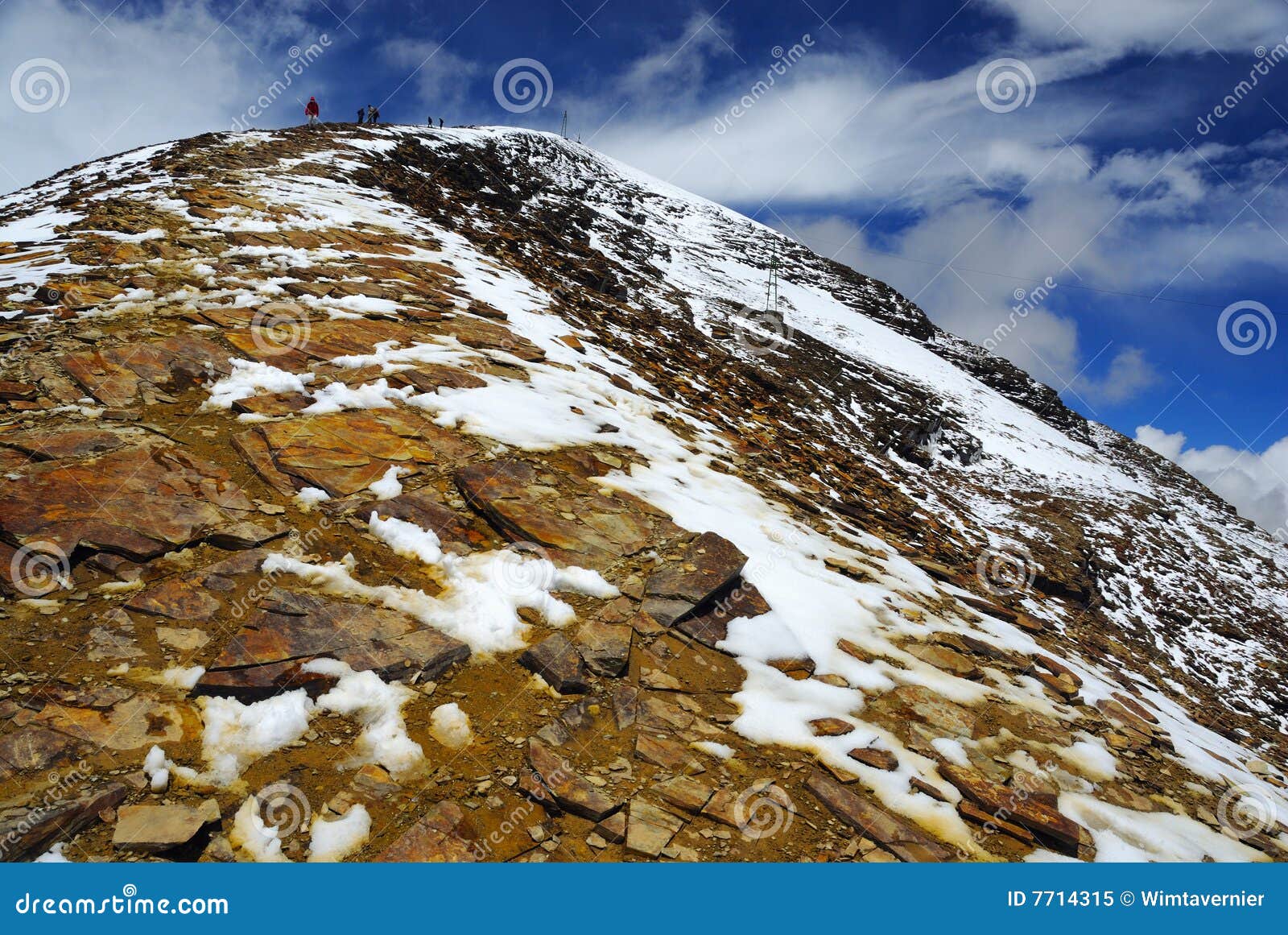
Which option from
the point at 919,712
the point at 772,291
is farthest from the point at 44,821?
the point at 772,291

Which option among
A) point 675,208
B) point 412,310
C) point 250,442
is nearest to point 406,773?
point 250,442

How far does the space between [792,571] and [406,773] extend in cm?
416

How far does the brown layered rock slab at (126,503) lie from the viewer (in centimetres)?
438

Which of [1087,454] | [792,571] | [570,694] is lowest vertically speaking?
[570,694]

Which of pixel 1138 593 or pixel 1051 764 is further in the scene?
pixel 1138 593

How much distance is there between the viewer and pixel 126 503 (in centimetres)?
474

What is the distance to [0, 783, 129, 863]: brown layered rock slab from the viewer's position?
2.71 m

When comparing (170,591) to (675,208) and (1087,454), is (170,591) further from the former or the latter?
(675,208)

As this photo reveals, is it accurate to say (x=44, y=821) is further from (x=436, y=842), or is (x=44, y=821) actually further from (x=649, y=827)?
(x=649, y=827)

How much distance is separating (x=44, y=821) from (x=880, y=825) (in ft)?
14.3

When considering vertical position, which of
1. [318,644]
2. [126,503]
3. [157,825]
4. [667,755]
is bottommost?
[157,825]

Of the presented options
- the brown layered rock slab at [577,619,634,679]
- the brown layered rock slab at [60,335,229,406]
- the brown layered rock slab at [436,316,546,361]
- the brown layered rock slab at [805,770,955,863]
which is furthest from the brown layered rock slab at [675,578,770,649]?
the brown layered rock slab at [60,335,229,406]

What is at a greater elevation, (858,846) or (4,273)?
(4,273)

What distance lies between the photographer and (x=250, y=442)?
579 centimetres
